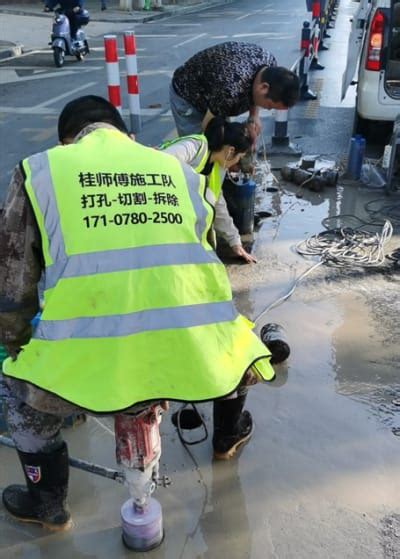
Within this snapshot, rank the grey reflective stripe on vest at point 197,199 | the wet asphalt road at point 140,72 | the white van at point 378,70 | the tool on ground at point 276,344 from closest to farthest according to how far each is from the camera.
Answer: the grey reflective stripe on vest at point 197,199 → the tool on ground at point 276,344 → the white van at point 378,70 → the wet asphalt road at point 140,72

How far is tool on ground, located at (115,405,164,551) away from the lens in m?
1.99

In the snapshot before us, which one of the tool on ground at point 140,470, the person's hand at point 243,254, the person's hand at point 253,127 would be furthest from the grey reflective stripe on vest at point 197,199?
the person's hand at point 243,254

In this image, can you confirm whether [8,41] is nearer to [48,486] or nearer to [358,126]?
[358,126]

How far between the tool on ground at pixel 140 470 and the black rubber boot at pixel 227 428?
48cm

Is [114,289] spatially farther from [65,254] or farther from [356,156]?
[356,156]

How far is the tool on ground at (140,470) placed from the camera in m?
1.99

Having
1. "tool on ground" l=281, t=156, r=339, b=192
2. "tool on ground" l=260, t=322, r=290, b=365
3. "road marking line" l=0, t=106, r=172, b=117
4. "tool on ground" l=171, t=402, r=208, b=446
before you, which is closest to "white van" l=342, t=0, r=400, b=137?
"tool on ground" l=281, t=156, r=339, b=192

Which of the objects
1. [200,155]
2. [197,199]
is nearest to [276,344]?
[200,155]

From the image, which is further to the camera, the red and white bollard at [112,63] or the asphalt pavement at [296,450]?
the red and white bollard at [112,63]

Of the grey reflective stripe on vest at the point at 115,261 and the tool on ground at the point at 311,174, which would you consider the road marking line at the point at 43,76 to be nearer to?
the tool on ground at the point at 311,174

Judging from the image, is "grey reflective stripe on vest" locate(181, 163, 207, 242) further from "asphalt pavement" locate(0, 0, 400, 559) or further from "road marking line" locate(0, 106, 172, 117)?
"road marking line" locate(0, 106, 172, 117)

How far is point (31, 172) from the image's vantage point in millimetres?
1726

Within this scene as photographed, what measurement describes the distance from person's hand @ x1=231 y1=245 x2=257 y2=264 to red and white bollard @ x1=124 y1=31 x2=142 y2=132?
3.45 metres

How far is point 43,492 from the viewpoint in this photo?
222 cm
